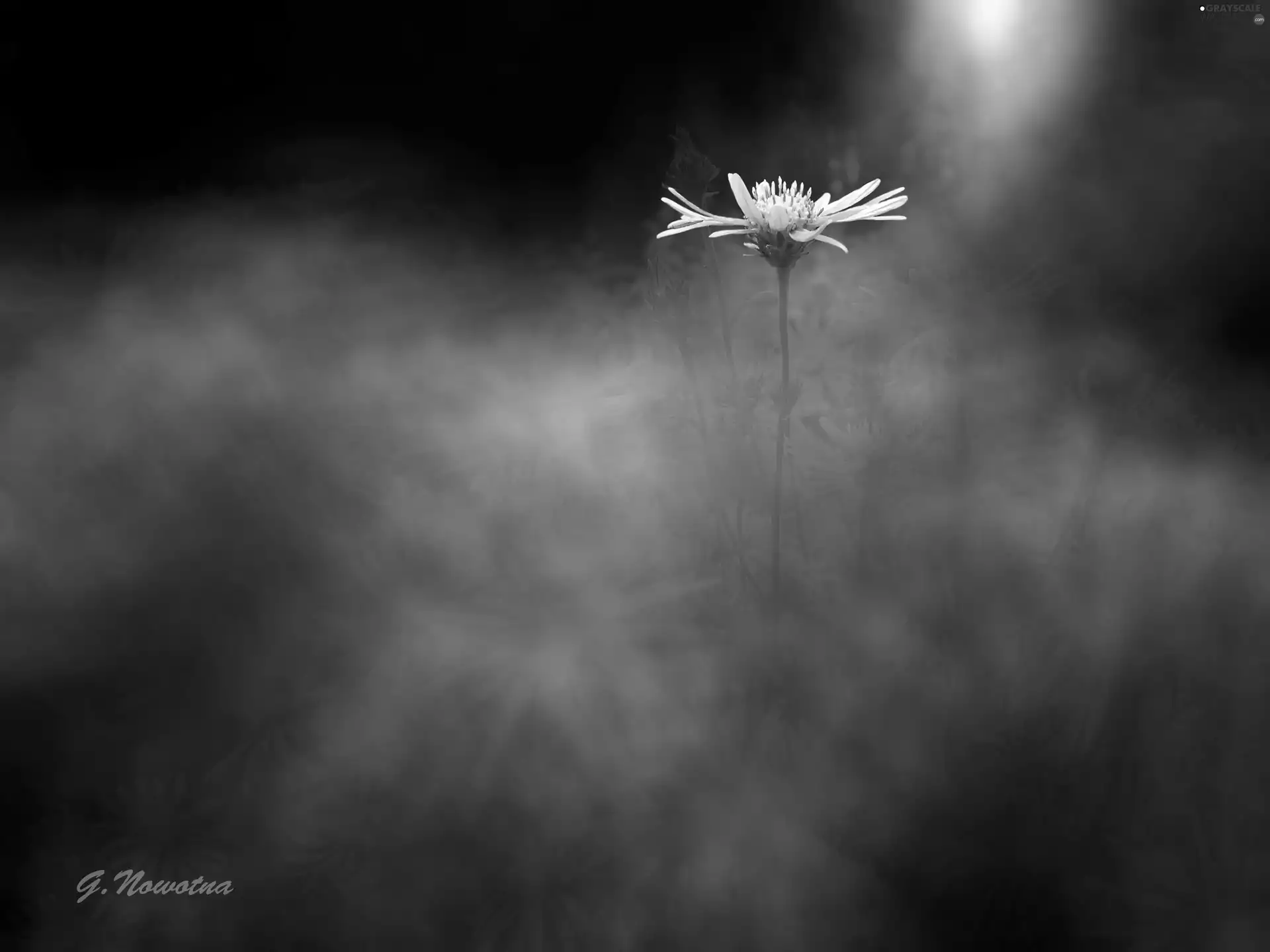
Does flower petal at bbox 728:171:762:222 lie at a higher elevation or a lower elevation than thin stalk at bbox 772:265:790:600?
higher

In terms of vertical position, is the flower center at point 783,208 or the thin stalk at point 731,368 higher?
the flower center at point 783,208

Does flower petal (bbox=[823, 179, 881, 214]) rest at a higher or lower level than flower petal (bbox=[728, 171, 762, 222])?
higher

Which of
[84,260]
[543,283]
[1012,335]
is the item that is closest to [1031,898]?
[1012,335]

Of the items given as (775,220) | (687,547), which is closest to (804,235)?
(775,220)
